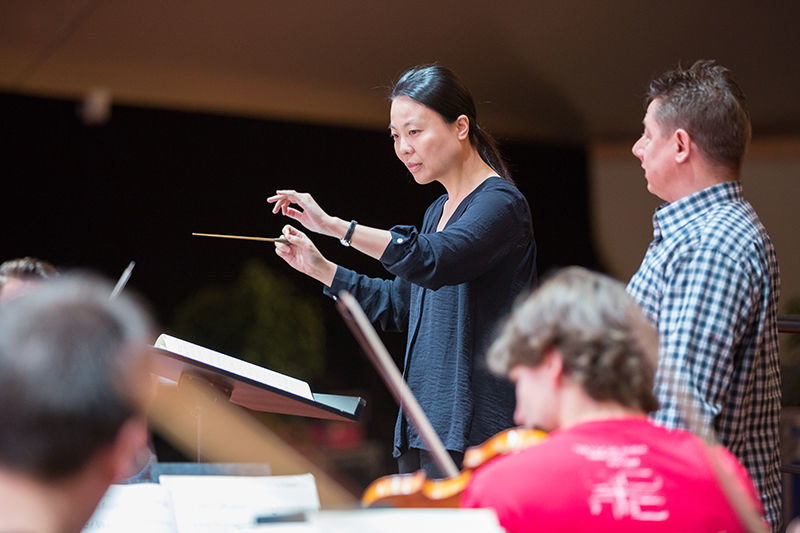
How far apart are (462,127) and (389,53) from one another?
2913mm

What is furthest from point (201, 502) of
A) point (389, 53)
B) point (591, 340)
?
point (389, 53)

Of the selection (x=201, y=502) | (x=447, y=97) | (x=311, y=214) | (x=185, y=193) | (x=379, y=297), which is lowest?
(x=201, y=502)

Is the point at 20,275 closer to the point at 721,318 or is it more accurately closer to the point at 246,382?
the point at 246,382

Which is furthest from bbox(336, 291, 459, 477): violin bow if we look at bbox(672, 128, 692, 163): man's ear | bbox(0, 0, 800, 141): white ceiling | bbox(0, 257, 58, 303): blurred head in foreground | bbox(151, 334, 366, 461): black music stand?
bbox(0, 0, 800, 141): white ceiling

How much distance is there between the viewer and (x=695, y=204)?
151cm

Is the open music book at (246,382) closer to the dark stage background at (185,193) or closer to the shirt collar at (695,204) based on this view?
the shirt collar at (695,204)

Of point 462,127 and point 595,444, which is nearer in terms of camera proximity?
point 595,444

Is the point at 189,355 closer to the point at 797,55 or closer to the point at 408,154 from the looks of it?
the point at 408,154

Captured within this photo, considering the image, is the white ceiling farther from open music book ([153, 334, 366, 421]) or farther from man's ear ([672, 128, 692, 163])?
man's ear ([672, 128, 692, 163])

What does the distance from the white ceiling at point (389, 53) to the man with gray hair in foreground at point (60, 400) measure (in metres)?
3.62

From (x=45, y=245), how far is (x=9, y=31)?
0.87m

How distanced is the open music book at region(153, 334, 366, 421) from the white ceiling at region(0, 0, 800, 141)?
2795mm

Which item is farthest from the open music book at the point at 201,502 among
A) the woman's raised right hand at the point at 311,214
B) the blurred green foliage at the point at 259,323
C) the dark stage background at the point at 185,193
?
the blurred green foliage at the point at 259,323

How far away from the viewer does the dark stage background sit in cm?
408
